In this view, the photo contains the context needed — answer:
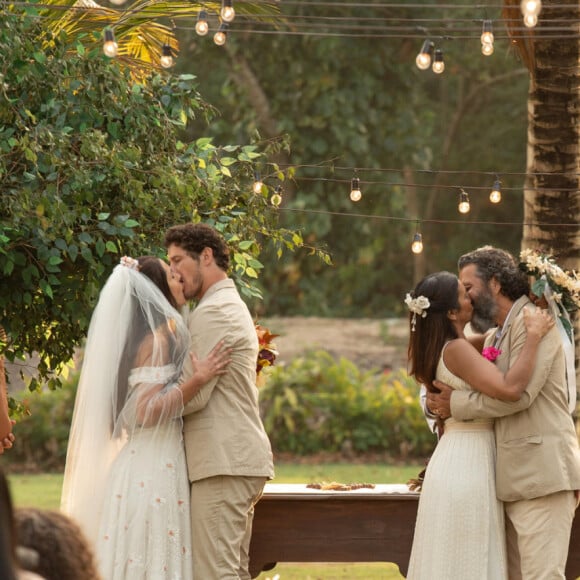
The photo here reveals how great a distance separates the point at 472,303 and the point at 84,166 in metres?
2.05

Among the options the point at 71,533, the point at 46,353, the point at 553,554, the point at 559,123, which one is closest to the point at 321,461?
the point at 559,123

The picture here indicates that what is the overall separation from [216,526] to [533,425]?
1.48m

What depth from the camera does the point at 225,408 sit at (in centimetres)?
543

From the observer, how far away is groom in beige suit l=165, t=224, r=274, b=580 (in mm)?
5348

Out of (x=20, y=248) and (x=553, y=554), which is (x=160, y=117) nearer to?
(x=20, y=248)

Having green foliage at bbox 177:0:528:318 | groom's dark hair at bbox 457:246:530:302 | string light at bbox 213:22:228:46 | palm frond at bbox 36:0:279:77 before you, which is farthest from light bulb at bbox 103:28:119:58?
green foliage at bbox 177:0:528:318

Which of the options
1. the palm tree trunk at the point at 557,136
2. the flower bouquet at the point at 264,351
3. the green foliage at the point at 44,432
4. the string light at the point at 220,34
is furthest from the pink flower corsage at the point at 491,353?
the green foliage at the point at 44,432

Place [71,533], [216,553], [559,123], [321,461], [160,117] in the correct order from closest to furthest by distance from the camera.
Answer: [71,533] → [216,553] → [160,117] → [559,123] → [321,461]

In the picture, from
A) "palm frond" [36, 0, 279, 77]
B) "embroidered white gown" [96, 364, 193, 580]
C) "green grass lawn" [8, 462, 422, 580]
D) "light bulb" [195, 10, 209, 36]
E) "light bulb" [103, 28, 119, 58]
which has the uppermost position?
"palm frond" [36, 0, 279, 77]

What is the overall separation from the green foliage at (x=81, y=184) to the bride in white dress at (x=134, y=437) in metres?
0.68

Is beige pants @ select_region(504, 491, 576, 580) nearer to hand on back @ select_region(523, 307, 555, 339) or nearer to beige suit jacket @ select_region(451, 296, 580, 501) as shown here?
beige suit jacket @ select_region(451, 296, 580, 501)

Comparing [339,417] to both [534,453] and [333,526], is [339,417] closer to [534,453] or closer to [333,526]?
[333,526]

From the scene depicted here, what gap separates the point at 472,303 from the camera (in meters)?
5.72

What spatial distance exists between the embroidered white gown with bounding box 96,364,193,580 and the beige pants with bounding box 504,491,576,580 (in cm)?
148
